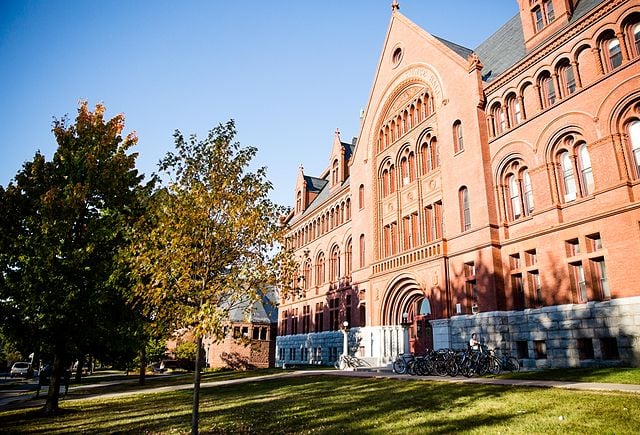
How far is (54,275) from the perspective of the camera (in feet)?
53.0

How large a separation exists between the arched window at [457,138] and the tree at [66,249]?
1796cm

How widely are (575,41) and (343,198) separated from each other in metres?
23.7

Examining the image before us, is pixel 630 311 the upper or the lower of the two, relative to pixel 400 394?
upper

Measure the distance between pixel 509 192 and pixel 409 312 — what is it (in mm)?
10838

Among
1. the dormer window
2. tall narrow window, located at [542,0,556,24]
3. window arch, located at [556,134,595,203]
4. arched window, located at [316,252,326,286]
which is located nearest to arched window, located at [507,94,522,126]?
window arch, located at [556,134,595,203]

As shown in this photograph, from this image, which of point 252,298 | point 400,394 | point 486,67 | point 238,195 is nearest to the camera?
point 252,298

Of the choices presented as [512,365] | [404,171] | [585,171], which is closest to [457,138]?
[404,171]

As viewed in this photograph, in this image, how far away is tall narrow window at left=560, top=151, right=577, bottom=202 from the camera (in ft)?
62.4

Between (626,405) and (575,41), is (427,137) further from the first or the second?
(626,405)

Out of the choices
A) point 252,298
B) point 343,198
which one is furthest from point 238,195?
point 343,198

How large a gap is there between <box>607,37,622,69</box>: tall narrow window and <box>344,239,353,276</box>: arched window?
79.7ft

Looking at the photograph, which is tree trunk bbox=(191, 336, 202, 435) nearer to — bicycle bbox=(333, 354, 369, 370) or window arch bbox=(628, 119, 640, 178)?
window arch bbox=(628, 119, 640, 178)

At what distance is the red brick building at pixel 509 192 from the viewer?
16.9 m

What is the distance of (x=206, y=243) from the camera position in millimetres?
10055
